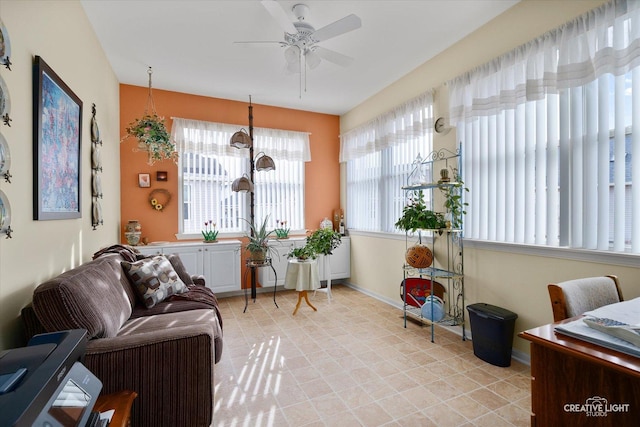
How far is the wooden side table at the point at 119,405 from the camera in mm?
A: 1178

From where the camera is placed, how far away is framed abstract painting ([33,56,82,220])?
1666mm

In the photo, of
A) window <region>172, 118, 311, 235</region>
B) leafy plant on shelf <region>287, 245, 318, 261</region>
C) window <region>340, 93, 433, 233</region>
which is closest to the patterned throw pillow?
leafy plant on shelf <region>287, 245, 318, 261</region>

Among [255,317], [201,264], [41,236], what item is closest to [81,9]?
[41,236]

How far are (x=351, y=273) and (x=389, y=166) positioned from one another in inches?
76.2

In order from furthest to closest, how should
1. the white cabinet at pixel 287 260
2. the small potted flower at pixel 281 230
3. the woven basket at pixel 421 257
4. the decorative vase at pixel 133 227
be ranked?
the small potted flower at pixel 281 230
the white cabinet at pixel 287 260
the decorative vase at pixel 133 227
the woven basket at pixel 421 257

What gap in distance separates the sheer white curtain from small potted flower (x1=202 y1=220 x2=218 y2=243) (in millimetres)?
3389

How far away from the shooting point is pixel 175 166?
14.2ft

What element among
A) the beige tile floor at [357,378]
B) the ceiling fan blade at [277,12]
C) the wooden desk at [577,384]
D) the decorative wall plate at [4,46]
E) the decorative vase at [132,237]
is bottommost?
the beige tile floor at [357,378]

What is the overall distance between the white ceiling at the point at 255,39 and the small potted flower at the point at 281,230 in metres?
1.99

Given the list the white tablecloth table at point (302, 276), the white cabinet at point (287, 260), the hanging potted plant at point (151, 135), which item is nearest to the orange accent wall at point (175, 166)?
the white cabinet at point (287, 260)

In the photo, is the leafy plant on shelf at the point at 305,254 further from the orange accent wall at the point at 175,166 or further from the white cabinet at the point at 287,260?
the orange accent wall at the point at 175,166

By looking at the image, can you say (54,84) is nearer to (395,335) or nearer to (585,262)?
(395,335)

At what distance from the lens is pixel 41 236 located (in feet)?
5.74

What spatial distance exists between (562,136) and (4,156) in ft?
11.1
